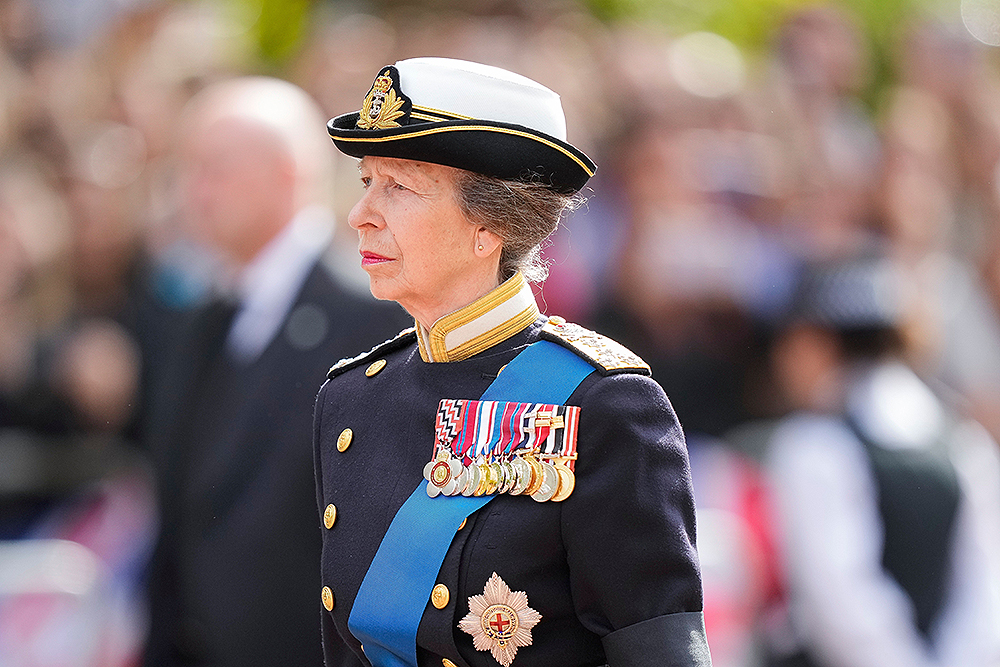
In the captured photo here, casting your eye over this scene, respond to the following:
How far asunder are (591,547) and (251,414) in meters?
1.95

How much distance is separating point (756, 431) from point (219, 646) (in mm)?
2909

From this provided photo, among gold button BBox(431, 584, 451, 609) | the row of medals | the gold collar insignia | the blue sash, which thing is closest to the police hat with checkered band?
the gold collar insignia

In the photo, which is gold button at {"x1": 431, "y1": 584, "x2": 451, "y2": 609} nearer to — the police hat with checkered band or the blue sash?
the blue sash

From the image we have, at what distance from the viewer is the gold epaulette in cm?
235

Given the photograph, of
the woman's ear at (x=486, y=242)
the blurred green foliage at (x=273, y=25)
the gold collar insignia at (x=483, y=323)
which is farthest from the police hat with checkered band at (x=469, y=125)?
the blurred green foliage at (x=273, y=25)

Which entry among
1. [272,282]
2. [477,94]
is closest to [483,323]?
[477,94]

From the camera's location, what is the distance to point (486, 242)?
2.40 meters

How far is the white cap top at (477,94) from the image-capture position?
7.62 ft

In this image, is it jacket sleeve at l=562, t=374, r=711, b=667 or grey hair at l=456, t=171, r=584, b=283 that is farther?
grey hair at l=456, t=171, r=584, b=283

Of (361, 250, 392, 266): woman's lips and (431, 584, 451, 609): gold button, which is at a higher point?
(361, 250, 392, 266): woman's lips

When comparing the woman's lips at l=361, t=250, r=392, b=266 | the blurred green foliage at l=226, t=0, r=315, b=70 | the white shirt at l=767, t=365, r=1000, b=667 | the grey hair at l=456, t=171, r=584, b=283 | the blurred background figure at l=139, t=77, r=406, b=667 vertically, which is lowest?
the white shirt at l=767, t=365, r=1000, b=667

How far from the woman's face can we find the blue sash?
201 millimetres

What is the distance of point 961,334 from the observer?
725 centimetres

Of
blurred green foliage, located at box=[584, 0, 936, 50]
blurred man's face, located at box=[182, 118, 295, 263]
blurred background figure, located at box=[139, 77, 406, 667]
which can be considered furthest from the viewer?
blurred green foliage, located at box=[584, 0, 936, 50]
